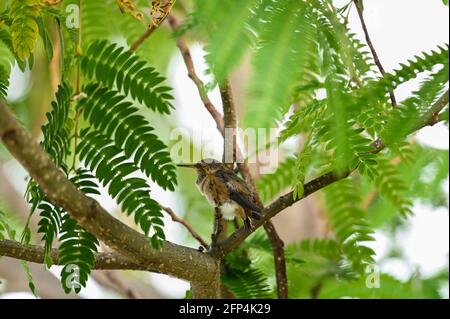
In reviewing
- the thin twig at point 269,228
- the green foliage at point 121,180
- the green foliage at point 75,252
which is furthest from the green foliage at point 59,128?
the thin twig at point 269,228

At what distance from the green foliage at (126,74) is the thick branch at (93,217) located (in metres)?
0.33

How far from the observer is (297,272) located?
8.85ft

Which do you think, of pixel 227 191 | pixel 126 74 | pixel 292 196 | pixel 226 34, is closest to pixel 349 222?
pixel 227 191

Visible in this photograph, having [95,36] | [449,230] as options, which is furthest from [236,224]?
[449,230]

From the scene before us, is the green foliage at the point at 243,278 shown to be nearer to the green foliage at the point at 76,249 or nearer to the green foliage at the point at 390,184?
the green foliage at the point at 390,184

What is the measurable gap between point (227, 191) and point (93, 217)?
27.1 inches

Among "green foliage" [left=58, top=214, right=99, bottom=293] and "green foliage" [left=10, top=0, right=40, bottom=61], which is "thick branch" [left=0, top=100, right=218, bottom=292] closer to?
"green foliage" [left=58, top=214, right=99, bottom=293]

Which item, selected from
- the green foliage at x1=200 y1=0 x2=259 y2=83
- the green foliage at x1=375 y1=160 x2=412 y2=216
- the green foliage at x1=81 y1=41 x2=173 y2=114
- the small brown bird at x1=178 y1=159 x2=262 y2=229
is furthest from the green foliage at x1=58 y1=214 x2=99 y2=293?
the green foliage at x1=375 y1=160 x2=412 y2=216

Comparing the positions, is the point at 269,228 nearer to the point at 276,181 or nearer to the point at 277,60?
the point at 276,181

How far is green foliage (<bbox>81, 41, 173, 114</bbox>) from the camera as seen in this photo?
67.3 inches

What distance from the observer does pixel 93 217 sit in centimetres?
144

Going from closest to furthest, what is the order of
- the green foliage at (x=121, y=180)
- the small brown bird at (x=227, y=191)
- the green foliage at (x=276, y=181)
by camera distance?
Result: the green foliage at (x=121, y=180) → the small brown bird at (x=227, y=191) → the green foliage at (x=276, y=181)

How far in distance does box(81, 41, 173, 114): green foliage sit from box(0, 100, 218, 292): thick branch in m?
0.33

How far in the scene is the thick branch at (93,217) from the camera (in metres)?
1.28
